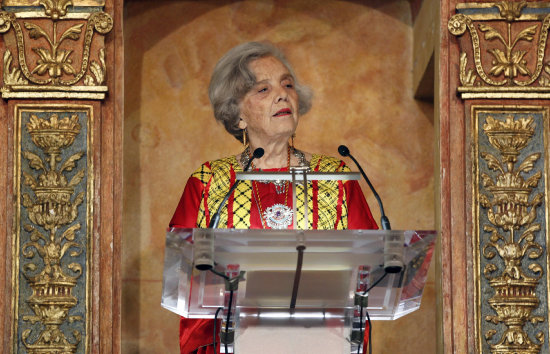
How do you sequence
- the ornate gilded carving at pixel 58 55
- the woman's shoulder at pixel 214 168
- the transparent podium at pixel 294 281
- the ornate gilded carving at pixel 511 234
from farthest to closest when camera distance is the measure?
the woman's shoulder at pixel 214 168, the ornate gilded carving at pixel 58 55, the ornate gilded carving at pixel 511 234, the transparent podium at pixel 294 281

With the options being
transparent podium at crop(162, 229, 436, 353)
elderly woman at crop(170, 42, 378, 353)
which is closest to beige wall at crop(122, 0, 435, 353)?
elderly woman at crop(170, 42, 378, 353)

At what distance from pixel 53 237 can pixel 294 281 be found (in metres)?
1.60

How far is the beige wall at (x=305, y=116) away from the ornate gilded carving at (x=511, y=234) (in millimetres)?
1086

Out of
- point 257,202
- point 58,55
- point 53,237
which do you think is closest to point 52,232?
point 53,237

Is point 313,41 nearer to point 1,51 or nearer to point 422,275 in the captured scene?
point 1,51

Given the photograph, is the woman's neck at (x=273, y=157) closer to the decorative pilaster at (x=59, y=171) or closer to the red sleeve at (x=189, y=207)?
the red sleeve at (x=189, y=207)

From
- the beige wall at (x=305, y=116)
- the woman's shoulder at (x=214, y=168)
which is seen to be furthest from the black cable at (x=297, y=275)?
the beige wall at (x=305, y=116)

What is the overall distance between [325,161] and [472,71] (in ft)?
2.98

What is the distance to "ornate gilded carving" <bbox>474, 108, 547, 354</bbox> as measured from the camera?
5.55 m

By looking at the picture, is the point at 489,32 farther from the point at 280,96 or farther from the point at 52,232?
the point at 52,232

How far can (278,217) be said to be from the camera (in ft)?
19.4

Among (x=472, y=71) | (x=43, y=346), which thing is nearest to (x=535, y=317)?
(x=472, y=71)

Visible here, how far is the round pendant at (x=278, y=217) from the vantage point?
5883mm

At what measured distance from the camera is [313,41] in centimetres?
688
